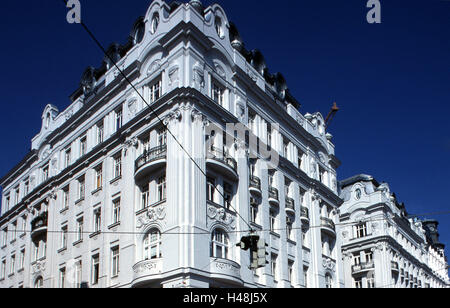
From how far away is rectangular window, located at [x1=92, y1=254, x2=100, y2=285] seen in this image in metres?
33.3

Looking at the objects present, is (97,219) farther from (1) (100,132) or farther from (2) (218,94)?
(2) (218,94)

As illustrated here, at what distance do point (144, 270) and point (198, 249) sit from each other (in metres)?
3.22

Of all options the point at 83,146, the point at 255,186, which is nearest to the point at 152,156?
the point at 255,186

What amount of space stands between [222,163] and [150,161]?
3.96 meters

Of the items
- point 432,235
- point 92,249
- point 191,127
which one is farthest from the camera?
point 432,235

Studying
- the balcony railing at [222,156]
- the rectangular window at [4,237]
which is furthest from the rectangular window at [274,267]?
the rectangular window at [4,237]

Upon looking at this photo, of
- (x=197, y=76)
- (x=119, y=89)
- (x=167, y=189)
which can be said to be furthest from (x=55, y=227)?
(x=197, y=76)

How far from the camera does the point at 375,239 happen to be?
56.7 m

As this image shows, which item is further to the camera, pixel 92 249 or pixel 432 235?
pixel 432 235

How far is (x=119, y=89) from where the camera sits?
36.3 meters

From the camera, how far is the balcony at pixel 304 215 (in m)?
39.3

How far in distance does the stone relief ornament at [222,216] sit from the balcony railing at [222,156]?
2730mm
